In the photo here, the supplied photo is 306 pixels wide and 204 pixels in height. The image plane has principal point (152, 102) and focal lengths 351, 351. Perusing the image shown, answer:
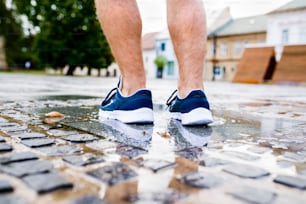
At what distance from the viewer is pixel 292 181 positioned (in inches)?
23.8

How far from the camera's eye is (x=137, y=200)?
0.50 meters

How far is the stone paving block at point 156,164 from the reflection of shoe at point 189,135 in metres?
0.15

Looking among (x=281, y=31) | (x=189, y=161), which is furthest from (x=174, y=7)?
(x=281, y=31)

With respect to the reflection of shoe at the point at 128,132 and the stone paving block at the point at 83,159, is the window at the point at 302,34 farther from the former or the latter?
the stone paving block at the point at 83,159

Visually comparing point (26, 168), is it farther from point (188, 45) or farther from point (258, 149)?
point (188, 45)

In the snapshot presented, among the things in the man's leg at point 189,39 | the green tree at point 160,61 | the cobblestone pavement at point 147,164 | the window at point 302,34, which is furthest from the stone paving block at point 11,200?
the green tree at point 160,61

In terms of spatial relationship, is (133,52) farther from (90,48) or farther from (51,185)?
(90,48)

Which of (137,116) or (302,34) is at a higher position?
(302,34)

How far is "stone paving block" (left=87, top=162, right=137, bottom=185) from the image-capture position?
58cm

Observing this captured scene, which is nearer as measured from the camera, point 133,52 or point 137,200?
point 137,200

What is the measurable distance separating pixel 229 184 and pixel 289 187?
0.10m

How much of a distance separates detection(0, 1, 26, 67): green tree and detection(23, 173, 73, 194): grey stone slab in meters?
22.1

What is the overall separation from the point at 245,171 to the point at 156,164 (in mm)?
168

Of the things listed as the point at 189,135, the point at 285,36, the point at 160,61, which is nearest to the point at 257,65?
the point at 285,36
